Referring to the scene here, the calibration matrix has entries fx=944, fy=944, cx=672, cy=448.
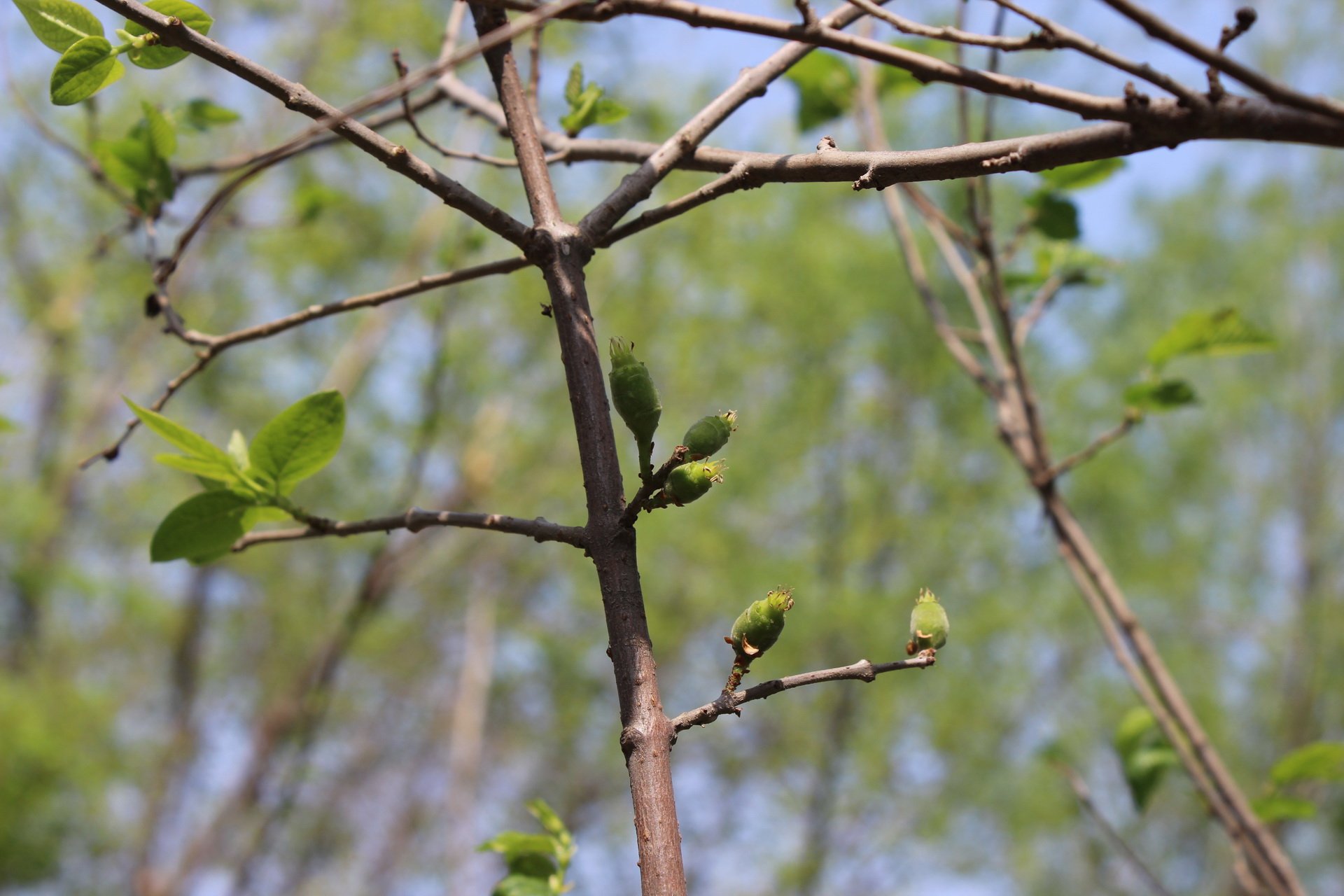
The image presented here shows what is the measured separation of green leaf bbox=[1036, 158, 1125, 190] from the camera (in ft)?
4.60

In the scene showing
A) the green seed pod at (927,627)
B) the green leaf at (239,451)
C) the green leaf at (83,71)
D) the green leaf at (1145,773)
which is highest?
the green leaf at (83,71)

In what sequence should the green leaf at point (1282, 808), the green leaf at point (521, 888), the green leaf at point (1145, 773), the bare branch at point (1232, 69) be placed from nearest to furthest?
the bare branch at point (1232, 69)
the green leaf at point (521, 888)
the green leaf at point (1282, 808)
the green leaf at point (1145, 773)

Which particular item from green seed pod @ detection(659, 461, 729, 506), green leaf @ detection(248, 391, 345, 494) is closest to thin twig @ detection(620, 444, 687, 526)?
green seed pod @ detection(659, 461, 729, 506)

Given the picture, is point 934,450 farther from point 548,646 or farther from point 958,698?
point 548,646

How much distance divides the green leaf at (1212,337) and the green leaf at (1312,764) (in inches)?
22.2

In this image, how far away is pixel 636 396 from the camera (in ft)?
2.14

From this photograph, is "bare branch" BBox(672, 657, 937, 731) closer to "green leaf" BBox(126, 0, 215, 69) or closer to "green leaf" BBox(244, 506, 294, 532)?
"green leaf" BBox(244, 506, 294, 532)

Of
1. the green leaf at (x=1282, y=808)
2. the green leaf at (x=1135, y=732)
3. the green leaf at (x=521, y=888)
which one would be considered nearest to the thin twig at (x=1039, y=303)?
the green leaf at (x=1135, y=732)

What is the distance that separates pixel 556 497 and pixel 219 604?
3414 mm

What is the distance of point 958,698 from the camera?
762 cm

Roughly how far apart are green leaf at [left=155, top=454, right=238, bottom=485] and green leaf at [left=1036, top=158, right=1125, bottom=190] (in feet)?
3.86

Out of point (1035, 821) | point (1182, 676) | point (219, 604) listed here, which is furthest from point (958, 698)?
point (219, 604)

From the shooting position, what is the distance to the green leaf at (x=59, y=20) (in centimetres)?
74

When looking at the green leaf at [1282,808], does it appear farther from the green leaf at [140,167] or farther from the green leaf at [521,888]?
the green leaf at [140,167]
